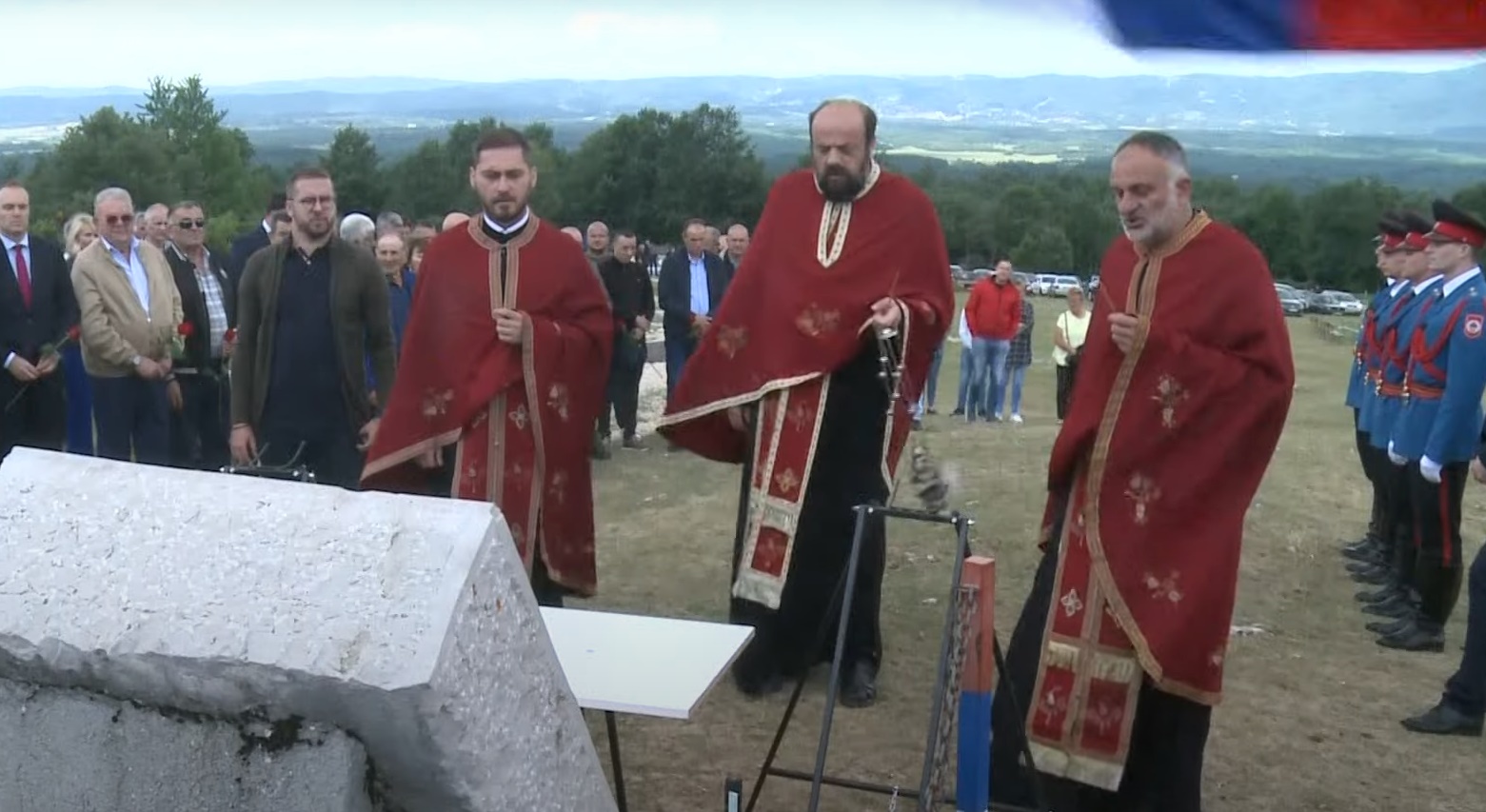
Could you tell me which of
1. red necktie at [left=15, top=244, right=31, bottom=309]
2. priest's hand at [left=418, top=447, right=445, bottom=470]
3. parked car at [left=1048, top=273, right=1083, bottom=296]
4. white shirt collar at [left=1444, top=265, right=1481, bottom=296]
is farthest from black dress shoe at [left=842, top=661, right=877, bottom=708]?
parked car at [left=1048, top=273, right=1083, bottom=296]

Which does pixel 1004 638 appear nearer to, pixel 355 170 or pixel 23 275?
pixel 23 275

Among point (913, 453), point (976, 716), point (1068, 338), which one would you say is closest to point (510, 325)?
point (913, 453)

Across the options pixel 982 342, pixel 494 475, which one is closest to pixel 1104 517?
pixel 494 475

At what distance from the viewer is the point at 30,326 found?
309 inches

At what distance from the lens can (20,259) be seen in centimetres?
792

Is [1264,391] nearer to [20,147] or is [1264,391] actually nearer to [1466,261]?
[1466,261]

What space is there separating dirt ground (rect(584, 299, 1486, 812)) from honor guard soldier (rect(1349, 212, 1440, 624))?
0.66ft

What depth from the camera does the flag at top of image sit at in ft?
8.23

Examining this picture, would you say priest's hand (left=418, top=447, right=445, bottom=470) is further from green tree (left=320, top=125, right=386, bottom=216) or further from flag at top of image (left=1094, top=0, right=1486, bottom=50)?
green tree (left=320, top=125, right=386, bottom=216)

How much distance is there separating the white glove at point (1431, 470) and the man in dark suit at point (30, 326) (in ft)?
21.6

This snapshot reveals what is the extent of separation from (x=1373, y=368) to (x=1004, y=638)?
2.85 meters

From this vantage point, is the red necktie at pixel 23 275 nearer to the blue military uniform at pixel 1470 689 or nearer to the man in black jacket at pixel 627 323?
the man in black jacket at pixel 627 323

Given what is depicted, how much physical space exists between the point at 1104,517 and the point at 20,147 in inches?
2403

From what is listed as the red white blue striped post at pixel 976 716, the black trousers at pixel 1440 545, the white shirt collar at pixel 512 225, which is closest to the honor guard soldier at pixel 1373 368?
the black trousers at pixel 1440 545
